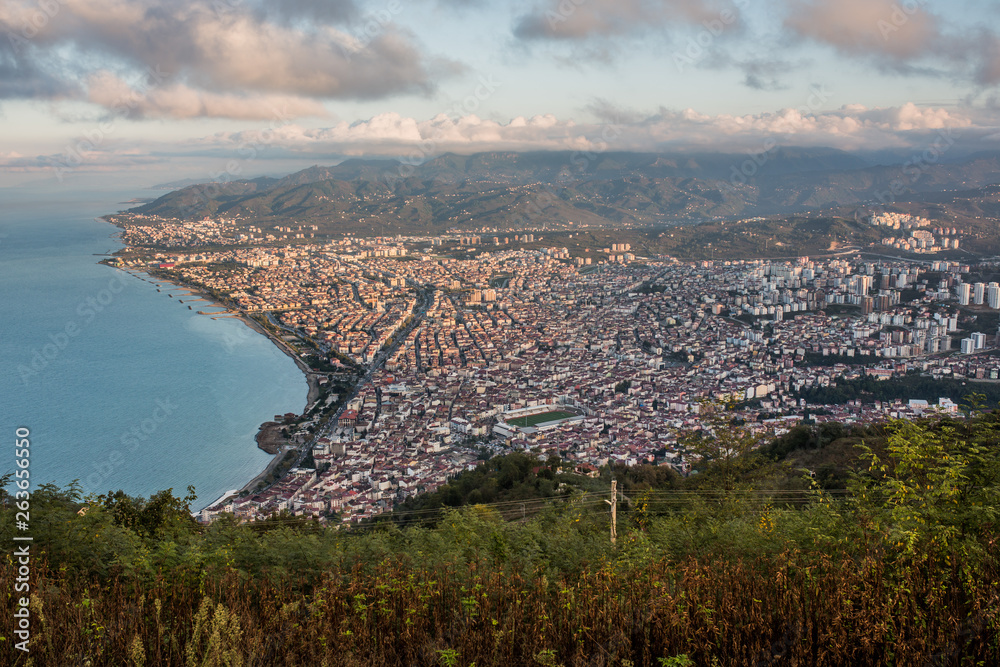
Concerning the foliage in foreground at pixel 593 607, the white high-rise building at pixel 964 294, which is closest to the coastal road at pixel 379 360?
the foliage in foreground at pixel 593 607

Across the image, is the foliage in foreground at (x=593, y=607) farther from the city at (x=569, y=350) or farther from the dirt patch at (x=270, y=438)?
the dirt patch at (x=270, y=438)

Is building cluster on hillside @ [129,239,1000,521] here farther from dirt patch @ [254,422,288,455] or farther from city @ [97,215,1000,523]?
dirt patch @ [254,422,288,455]

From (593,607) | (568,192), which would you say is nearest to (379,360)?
(593,607)

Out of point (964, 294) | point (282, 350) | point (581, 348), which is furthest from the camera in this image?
point (964, 294)

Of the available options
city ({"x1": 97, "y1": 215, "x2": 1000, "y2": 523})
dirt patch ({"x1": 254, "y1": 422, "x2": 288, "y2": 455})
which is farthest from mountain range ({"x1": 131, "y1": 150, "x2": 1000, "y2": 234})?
dirt patch ({"x1": 254, "y1": 422, "x2": 288, "y2": 455})

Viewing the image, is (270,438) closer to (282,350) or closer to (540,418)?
(540,418)
